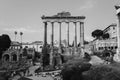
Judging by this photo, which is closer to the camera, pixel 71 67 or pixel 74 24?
pixel 71 67

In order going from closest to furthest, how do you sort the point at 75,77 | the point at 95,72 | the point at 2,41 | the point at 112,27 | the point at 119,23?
the point at 95,72 → the point at 75,77 → the point at 119,23 → the point at 2,41 → the point at 112,27

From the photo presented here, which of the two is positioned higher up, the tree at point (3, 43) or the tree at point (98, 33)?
the tree at point (98, 33)

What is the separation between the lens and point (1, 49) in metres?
84.4

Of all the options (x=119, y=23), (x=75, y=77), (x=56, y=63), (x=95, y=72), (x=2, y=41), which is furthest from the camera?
(x=2, y=41)

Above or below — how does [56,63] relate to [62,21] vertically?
below

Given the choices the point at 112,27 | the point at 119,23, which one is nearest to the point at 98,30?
the point at 112,27

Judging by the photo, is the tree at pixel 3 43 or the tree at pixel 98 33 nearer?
the tree at pixel 3 43

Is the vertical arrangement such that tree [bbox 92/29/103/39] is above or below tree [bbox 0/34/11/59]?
above

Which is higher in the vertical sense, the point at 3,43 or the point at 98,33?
the point at 98,33

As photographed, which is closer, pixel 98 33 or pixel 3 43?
pixel 3 43

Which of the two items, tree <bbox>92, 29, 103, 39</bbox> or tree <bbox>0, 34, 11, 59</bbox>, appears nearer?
tree <bbox>0, 34, 11, 59</bbox>

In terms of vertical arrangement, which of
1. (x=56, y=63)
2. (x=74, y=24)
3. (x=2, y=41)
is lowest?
(x=56, y=63)

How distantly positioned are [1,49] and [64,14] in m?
32.1

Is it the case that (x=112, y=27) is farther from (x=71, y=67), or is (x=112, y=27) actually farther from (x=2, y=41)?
(x=71, y=67)
